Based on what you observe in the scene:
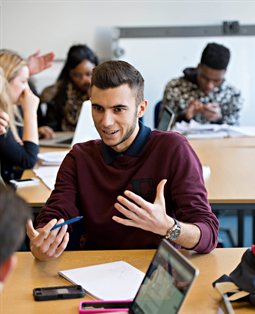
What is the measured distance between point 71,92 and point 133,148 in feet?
7.53

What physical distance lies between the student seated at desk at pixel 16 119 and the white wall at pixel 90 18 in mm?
1443

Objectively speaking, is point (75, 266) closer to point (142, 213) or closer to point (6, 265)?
point (142, 213)

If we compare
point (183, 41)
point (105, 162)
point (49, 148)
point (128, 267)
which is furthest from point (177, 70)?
point (128, 267)

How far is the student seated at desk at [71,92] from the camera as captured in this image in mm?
4148

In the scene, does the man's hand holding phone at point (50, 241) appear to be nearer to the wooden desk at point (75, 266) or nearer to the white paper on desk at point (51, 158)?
the wooden desk at point (75, 266)

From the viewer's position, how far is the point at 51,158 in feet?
10.2

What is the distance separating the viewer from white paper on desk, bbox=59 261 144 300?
1.49 m

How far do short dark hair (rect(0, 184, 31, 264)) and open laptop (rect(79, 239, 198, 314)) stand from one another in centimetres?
40

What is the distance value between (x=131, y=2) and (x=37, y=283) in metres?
3.47

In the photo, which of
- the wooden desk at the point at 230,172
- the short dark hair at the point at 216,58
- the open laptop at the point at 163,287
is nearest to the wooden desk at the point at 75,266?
the open laptop at the point at 163,287

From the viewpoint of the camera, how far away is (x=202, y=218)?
1.81m

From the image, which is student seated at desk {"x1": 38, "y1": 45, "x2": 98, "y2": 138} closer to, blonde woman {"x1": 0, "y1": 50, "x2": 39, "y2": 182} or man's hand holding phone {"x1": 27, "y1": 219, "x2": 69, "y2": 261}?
blonde woman {"x1": 0, "y1": 50, "x2": 39, "y2": 182}

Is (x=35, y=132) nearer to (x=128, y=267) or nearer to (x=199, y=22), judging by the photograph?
(x=128, y=267)

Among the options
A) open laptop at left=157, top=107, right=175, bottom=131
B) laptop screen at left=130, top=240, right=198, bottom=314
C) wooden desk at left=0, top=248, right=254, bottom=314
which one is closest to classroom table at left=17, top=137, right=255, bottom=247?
open laptop at left=157, top=107, right=175, bottom=131
